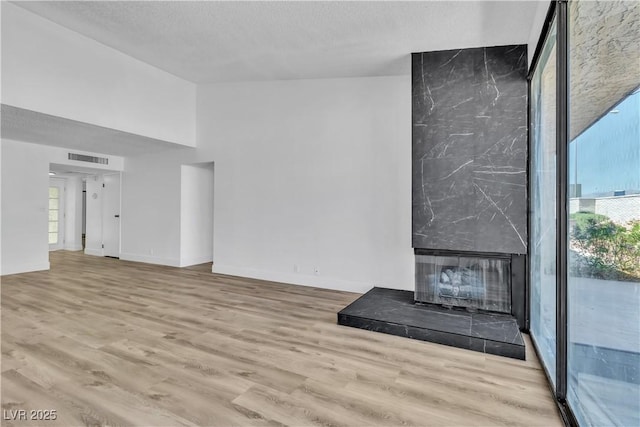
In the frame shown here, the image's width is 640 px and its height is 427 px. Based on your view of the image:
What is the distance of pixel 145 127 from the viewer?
223 inches

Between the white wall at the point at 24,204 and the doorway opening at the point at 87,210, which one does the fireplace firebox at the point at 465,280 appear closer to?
the white wall at the point at 24,204

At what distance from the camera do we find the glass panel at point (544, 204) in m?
2.43

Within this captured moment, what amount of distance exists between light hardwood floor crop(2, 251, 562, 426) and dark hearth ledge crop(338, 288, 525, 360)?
10 centimetres

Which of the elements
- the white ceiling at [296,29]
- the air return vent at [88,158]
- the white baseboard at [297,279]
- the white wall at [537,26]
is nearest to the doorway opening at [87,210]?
the air return vent at [88,158]

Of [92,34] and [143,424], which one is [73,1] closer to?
[92,34]

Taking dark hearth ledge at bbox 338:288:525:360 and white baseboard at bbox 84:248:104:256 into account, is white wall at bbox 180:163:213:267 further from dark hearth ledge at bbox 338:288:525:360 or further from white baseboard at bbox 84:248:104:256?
dark hearth ledge at bbox 338:288:525:360

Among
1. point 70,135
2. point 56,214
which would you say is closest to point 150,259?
point 70,135

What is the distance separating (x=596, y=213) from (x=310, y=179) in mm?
4094

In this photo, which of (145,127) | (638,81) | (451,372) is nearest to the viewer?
(638,81)

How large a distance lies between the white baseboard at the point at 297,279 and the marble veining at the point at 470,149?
1434mm

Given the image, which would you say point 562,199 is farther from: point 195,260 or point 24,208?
point 24,208

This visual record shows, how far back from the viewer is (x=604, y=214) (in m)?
1.52


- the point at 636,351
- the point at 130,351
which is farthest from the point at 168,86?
the point at 636,351

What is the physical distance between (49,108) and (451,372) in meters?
5.59
